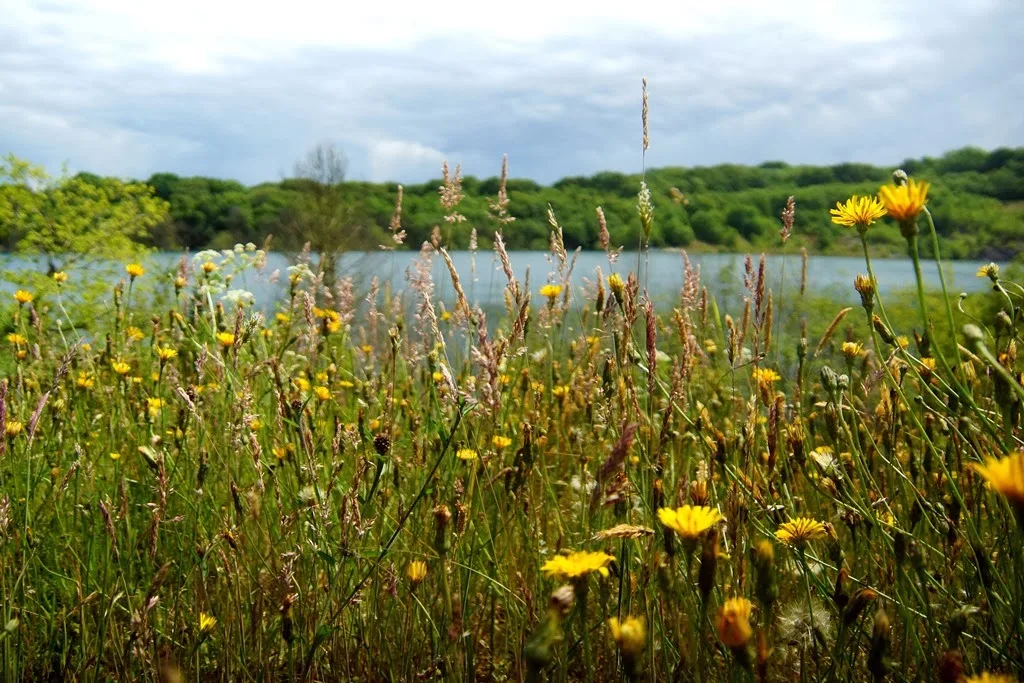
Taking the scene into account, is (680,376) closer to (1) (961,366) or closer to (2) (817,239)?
(1) (961,366)

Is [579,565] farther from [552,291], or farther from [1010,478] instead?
[552,291]

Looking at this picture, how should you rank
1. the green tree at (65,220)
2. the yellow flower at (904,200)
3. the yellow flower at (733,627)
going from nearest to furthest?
the yellow flower at (733,627), the yellow flower at (904,200), the green tree at (65,220)

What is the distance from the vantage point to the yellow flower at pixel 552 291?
2.23 metres

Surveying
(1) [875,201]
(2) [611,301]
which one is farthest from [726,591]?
(1) [875,201]

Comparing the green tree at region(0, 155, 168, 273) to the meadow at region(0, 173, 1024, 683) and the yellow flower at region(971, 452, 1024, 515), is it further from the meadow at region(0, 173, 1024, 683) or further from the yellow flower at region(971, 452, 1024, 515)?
the yellow flower at region(971, 452, 1024, 515)

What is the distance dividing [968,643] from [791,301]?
18.3 feet

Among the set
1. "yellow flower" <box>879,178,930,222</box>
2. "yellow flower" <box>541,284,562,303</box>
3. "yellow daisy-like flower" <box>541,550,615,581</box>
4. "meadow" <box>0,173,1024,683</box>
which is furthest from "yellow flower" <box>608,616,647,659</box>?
"yellow flower" <box>541,284,562,303</box>

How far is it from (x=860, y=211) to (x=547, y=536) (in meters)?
0.95

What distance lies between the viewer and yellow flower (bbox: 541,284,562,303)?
2.23 meters

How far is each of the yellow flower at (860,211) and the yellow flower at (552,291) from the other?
0.95 metres

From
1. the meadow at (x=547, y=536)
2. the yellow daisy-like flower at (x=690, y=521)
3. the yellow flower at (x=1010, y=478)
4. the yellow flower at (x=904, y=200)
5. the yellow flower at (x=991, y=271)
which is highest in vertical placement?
the yellow flower at (x=904, y=200)

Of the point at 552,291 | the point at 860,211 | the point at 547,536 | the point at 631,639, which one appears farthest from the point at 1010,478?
the point at 552,291


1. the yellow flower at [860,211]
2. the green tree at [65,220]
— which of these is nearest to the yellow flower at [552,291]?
the yellow flower at [860,211]

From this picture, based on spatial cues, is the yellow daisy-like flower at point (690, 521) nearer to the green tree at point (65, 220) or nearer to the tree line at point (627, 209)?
the tree line at point (627, 209)
